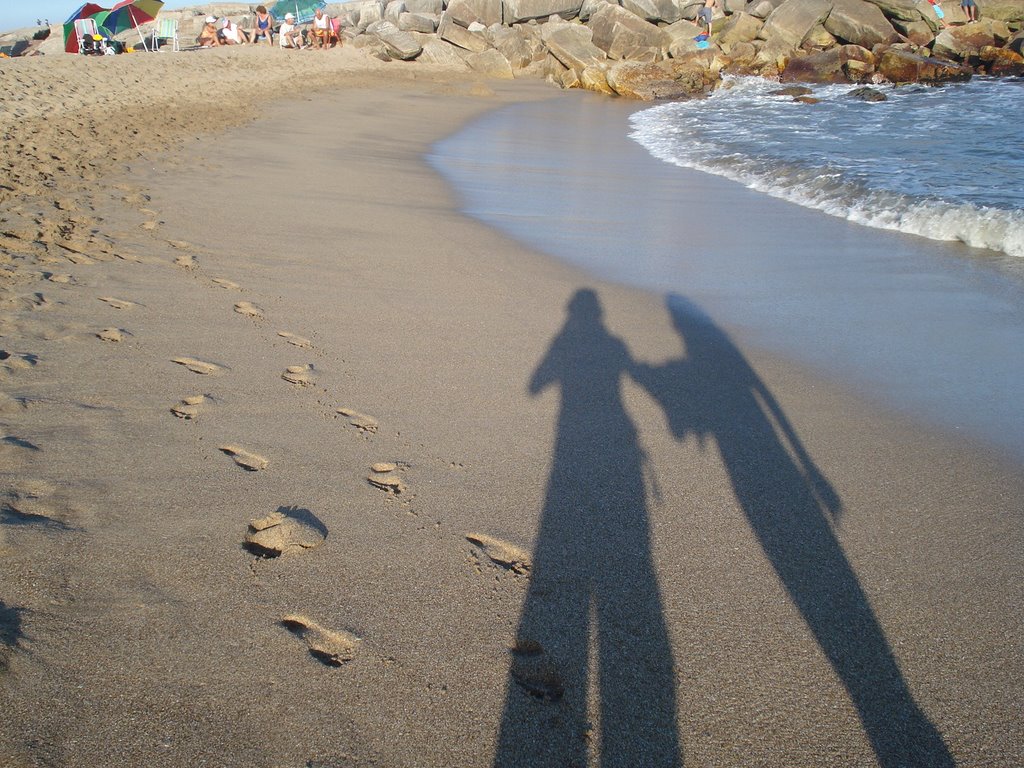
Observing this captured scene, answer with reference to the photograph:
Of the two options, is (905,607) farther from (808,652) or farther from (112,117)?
(112,117)

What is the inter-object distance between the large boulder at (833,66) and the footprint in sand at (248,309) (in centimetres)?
2046

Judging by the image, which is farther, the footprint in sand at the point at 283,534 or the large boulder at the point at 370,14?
the large boulder at the point at 370,14

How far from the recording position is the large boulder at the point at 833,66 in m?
19.8

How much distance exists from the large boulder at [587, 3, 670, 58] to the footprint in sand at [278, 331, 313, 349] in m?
21.1

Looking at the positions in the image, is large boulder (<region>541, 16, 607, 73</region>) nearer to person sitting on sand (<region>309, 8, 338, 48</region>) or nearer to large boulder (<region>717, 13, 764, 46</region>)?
large boulder (<region>717, 13, 764, 46</region>)

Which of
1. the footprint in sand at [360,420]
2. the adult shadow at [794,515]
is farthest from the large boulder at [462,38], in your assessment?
the footprint in sand at [360,420]

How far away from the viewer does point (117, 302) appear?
4.04 m

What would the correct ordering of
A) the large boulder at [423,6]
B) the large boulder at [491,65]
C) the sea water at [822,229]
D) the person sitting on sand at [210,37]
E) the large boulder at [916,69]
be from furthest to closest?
the large boulder at [423,6] → the person sitting on sand at [210,37] → the large boulder at [491,65] → the large boulder at [916,69] → the sea water at [822,229]

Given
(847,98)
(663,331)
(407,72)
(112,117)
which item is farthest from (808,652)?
(407,72)

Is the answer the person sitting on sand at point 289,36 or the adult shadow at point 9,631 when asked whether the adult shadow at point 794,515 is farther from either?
the person sitting on sand at point 289,36

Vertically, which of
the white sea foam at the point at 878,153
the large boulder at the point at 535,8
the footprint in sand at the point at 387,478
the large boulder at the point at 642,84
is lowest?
the footprint in sand at the point at 387,478

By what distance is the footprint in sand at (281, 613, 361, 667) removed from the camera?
1978 mm

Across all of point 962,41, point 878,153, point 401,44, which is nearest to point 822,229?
point 878,153

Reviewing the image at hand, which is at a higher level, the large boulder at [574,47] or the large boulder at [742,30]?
the large boulder at [742,30]
